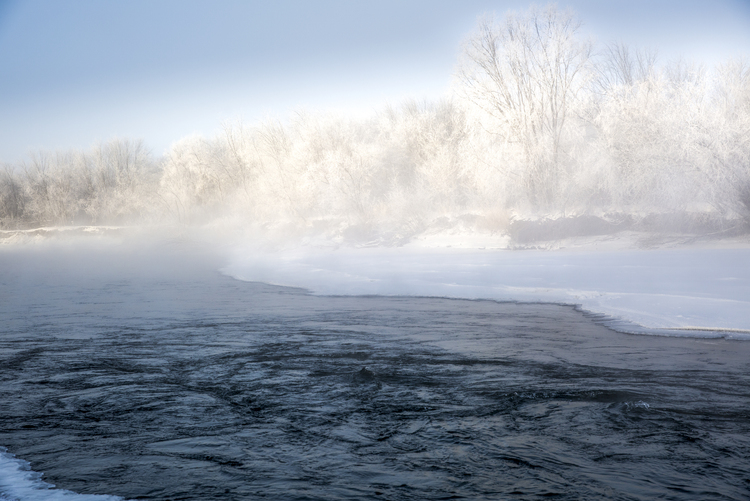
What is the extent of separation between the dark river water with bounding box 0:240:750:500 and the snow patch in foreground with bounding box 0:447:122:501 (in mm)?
19

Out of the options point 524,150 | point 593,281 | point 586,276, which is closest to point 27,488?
point 593,281

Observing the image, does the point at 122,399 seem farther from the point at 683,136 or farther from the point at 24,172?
the point at 24,172

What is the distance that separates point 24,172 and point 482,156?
67556 millimetres

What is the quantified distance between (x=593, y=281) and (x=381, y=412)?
8.99 m

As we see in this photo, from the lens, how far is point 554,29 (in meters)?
26.8

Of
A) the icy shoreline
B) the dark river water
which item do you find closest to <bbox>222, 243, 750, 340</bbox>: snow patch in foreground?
the icy shoreline

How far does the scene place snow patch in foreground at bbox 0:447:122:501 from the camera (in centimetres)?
360

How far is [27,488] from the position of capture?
147 inches

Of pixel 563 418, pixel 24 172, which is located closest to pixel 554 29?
pixel 563 418

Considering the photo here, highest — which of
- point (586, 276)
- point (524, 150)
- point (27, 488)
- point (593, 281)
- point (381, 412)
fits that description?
point (524, 150)

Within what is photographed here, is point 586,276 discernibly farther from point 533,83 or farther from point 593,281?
point 533,83

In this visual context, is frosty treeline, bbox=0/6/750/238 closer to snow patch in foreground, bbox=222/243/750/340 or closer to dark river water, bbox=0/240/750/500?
snow patch in foreground, bbox=222/243/750/340

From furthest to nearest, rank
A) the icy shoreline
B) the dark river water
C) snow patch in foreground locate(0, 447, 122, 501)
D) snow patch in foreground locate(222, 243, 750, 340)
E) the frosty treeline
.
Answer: the frosty treeline, the icy shoreline, snow patch in foreground locate(222, 243, 750, 340), the dark river water, snow patch in foreground locate(0, 447, 122, 501)

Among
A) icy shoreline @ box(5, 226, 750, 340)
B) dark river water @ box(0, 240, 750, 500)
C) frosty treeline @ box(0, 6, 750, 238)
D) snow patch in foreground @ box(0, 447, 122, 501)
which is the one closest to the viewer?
snow patch in foreground @ box(0, 447, 122, 501)
